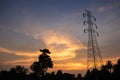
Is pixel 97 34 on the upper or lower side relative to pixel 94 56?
upper

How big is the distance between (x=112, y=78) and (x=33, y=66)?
1501 inches

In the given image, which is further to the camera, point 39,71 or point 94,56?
point 39,71

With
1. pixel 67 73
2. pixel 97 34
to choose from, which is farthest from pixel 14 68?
pixel 97 34

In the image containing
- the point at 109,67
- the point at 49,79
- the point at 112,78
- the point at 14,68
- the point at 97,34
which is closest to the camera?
the point at 97,34

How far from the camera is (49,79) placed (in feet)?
339

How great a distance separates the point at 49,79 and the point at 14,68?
5240cm

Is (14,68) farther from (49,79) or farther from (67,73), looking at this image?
(49,79)

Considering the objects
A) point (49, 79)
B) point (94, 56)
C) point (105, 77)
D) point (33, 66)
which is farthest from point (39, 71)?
point (94, 56)

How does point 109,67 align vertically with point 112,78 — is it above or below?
above

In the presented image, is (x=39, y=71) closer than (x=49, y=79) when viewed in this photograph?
Yes

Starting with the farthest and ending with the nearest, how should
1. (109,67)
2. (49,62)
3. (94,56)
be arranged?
(109,67), (49,62), (94,56)

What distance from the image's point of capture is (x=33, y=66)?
93.7 metres

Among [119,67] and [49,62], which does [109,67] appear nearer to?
[119,67]

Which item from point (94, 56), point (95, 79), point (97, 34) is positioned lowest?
point (95, 79)
